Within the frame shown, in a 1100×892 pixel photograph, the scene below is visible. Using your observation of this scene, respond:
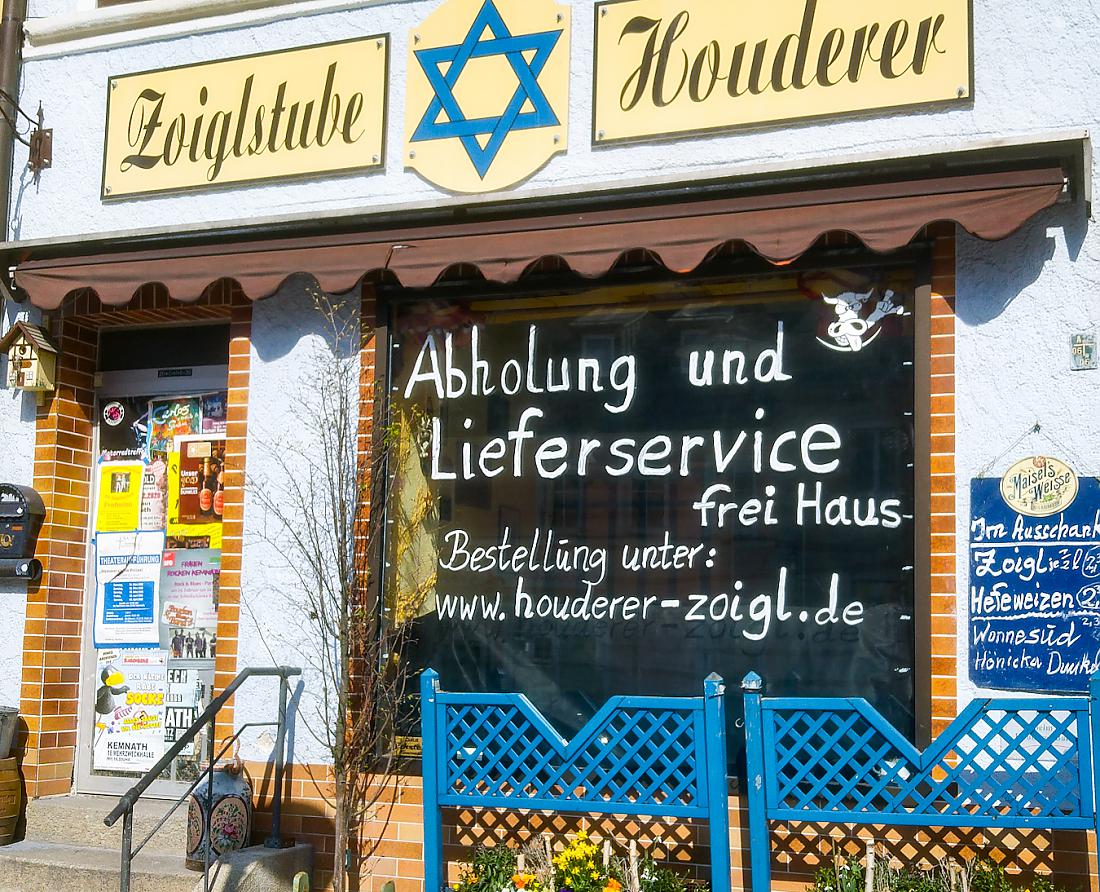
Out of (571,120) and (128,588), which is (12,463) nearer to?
(128,588)

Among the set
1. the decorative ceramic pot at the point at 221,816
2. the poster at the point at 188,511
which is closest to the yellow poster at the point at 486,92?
the poster at the point at 188,511

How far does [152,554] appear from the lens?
25.5 feet

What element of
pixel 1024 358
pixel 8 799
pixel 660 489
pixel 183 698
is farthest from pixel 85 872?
pixel 1024 358

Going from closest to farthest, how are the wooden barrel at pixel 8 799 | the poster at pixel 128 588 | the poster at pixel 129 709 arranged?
the wooden barrel at pixel 8 799
the poster at pixel 129 709
the poster at pixel 128 588

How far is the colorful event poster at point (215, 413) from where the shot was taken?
→ 7707mm

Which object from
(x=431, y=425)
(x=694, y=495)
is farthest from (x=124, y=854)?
(x=694, y=495)

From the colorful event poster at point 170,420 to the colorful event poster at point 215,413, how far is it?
0.04 metres

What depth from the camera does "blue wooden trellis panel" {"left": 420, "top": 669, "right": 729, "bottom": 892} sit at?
5.51 m

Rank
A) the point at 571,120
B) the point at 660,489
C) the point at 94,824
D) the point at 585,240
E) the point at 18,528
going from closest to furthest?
1. the point at 585,240
2. the point at 660,489
3. the point at 571,120
4. the point at 94,824
5. the point at 18,528

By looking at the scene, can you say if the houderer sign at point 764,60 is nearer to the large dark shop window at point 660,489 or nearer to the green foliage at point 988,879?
the large dark shop window at point 660,489

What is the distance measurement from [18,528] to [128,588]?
2.31 ft

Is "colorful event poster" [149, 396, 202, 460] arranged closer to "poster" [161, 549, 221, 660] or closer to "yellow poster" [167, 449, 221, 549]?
"yellow poster" [167, 449, 221, 549]

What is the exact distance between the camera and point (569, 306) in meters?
6.73

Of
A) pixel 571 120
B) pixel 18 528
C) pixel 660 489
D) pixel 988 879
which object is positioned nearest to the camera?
pixel 988 879
